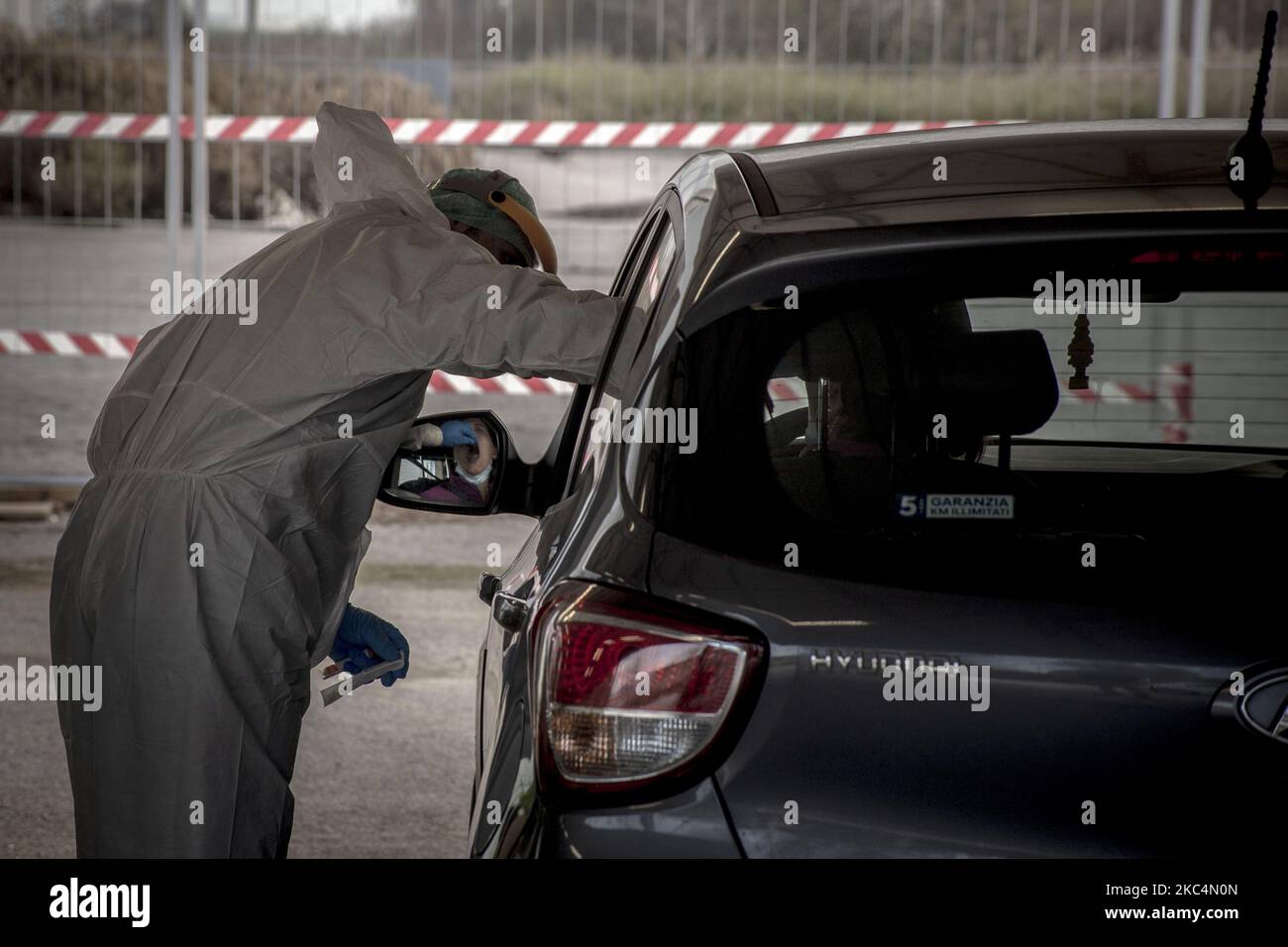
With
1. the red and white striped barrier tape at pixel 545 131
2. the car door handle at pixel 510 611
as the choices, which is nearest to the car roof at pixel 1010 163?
the car door handle at pixel 510 611

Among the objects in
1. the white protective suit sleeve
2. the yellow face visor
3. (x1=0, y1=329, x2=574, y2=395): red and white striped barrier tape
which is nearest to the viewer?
the white protective suit sleeve

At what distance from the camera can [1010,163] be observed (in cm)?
228

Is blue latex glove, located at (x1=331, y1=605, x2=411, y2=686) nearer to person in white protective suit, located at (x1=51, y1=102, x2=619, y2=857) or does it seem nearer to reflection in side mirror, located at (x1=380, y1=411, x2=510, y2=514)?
person in white protective suit, located at (x1=51, y1=102, x2=619, y2=857)

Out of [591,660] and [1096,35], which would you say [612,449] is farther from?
[1096,35]

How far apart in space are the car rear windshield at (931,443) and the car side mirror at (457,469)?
42.7 inches

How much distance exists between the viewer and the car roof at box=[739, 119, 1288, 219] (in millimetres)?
2148

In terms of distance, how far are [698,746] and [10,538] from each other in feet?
23.9

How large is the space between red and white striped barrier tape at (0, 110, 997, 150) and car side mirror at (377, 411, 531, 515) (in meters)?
4.96

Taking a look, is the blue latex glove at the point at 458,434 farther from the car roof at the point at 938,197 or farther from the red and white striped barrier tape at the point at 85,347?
the red and white striped barrier tape at the point at 85,347

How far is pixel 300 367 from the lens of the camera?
10.4ft

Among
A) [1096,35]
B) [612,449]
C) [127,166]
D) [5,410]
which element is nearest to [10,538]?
[127,166]
